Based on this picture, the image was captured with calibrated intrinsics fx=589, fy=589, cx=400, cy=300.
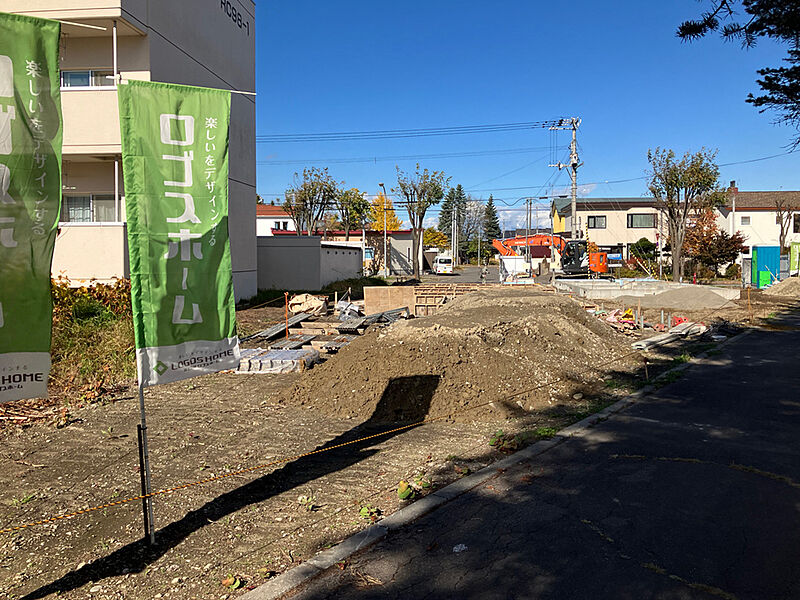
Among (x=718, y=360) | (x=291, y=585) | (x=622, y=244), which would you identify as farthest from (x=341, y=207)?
(x=291, y=585)

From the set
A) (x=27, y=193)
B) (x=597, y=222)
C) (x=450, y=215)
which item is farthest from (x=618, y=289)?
(x=450, y=215)

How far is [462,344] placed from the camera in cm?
1021

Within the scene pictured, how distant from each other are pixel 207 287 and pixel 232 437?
3239 mm

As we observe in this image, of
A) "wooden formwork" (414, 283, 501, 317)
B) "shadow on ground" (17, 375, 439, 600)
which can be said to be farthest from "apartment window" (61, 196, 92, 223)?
"shadow on ground" (17, 375, 439, 600)

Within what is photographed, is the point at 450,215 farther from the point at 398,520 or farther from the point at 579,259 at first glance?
the point at 398,520

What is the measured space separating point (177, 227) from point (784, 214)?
6173 centimetres

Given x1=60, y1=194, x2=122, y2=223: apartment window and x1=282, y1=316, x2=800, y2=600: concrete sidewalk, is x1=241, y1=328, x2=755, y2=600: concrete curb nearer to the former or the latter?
x1=282, y1=316, x2=800, y2=600: concrete sidewalk

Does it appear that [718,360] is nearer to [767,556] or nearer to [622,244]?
[767,556]

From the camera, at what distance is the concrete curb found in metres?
4.02

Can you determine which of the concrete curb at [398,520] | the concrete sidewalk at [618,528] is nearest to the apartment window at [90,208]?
the concrete curb at [398,520]

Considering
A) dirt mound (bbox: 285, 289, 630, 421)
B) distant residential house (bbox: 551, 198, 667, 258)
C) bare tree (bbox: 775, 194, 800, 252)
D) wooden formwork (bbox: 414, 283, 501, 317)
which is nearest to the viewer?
dirt mound (bbox: 285, 289, 630, 421)

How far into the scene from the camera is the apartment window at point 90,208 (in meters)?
16.5

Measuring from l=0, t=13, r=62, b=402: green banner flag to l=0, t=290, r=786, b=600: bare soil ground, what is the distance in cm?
150

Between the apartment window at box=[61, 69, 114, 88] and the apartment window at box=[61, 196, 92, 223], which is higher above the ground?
the apartment window at box=[61, 69, 114, 88]
